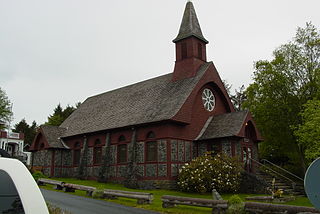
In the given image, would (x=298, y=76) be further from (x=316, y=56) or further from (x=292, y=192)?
(x=292, y=192)

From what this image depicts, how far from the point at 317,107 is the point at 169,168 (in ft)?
40.2

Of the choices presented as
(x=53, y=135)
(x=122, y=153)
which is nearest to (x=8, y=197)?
(x=122, y=153)

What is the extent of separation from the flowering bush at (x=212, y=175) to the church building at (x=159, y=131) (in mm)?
1337

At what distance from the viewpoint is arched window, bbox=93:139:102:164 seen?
28.4m

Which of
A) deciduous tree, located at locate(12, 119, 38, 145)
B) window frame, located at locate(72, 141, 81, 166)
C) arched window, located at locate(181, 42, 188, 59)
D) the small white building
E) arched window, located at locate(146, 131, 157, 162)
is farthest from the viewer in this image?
deciduous tree, located at locate(12, 119, 38, 145)

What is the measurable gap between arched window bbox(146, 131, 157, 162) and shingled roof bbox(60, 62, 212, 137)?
1236mm

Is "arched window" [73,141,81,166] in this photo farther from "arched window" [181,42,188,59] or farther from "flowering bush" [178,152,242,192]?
"arched window" [181,42,188,59]

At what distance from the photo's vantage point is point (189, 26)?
1122 inches

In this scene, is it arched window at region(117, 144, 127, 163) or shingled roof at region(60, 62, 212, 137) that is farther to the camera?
arched window at region(117, 144, 127, 163)

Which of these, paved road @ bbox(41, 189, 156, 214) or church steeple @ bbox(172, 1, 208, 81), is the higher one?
church steeple @ bbox(172, 1, 208, 81)

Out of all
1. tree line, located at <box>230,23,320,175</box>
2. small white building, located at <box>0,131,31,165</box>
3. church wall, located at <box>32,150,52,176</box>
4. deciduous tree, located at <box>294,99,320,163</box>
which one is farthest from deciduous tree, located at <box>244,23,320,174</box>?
small white building, located at <box>0,131,31,165</box>

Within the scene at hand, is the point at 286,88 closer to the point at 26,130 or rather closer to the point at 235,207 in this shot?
the point at 235,207

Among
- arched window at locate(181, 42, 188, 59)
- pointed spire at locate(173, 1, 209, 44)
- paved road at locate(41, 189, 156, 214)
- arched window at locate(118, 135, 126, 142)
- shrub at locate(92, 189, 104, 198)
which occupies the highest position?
pointed spire at locate(173, 1, 209, 44)

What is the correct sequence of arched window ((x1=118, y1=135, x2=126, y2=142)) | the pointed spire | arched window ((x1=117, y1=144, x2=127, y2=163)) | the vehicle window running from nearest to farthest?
the vehicle window, arched window ((x1=117, y1=144, x2=127, y2=163)), arched window ((x1=118, y1=135, x2=126, y2=142)), the pointed spire
